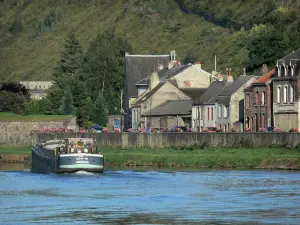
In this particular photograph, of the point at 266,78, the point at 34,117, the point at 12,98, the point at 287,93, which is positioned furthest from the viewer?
the point at 12,98

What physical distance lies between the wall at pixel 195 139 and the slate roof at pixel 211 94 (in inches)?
572

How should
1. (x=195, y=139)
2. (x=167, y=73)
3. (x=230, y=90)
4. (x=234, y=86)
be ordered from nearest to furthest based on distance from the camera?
(x=195, y=139) → (x=230, y=90) → (x=234, y=86) → (x=167, y=73)

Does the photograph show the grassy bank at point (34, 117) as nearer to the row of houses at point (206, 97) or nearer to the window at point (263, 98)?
the row of houses at point (206, 97)

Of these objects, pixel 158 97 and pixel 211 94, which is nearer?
pixel 211 94

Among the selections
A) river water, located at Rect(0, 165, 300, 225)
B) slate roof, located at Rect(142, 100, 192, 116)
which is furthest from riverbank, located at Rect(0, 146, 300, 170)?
slate roof, located at Rect(142, 100, 192, 116)

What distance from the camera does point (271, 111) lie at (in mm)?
125500

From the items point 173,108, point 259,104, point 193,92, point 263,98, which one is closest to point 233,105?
point 259,104

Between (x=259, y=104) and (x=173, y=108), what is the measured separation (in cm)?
2061

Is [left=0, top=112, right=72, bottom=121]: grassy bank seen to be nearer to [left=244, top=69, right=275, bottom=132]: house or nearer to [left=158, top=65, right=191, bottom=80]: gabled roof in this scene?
[left=158, top=65, right=191, bottom=80]: gabled roof

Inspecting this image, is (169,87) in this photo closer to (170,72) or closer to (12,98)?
(170,72)

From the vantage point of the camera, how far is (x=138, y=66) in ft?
571

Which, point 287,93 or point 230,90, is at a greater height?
point 230,90

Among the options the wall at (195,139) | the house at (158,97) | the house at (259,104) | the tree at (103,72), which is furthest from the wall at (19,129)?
the tree at (103,72)

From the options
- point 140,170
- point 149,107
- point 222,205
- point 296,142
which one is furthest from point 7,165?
point 222,205
